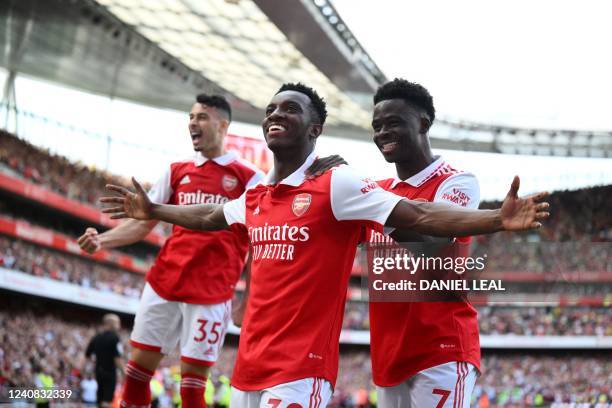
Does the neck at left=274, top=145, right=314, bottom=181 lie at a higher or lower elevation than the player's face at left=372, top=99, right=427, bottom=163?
lower

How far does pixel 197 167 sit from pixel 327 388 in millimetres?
2787

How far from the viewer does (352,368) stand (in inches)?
1487

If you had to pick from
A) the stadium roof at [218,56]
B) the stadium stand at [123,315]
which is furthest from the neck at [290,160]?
the stadium roof at [218,56]

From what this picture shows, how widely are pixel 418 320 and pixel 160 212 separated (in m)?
1.48

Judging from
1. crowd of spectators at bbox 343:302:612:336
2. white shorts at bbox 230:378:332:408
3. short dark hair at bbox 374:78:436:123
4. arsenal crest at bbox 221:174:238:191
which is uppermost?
crowd of spectators at bbox 343:302:612:336

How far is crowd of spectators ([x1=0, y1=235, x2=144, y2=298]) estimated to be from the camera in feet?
88.5

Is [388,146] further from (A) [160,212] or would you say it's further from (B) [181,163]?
(B) [181,163]

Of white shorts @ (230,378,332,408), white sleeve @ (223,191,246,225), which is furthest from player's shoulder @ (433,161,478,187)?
white shorts @ (230,378,332,408)

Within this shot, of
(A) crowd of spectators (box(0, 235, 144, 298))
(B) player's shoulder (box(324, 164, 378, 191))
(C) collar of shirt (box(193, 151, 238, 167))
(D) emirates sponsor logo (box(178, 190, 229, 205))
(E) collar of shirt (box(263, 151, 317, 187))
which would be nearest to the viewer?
(B) player's shoulder (box(324, 164, 378, 191))

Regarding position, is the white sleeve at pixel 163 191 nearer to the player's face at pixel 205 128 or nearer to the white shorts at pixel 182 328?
the player's face at pixel 205 128

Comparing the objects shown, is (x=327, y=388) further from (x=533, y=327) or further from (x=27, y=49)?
(x=533, y=327)

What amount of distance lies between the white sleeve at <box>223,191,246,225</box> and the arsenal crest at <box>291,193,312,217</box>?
1.36 feet

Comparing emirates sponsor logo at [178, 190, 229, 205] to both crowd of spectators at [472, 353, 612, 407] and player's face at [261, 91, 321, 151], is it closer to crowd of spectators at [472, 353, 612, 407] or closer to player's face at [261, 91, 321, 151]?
player's face at [261, 91, 321, 151]

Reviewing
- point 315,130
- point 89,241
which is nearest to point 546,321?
point 89,241
